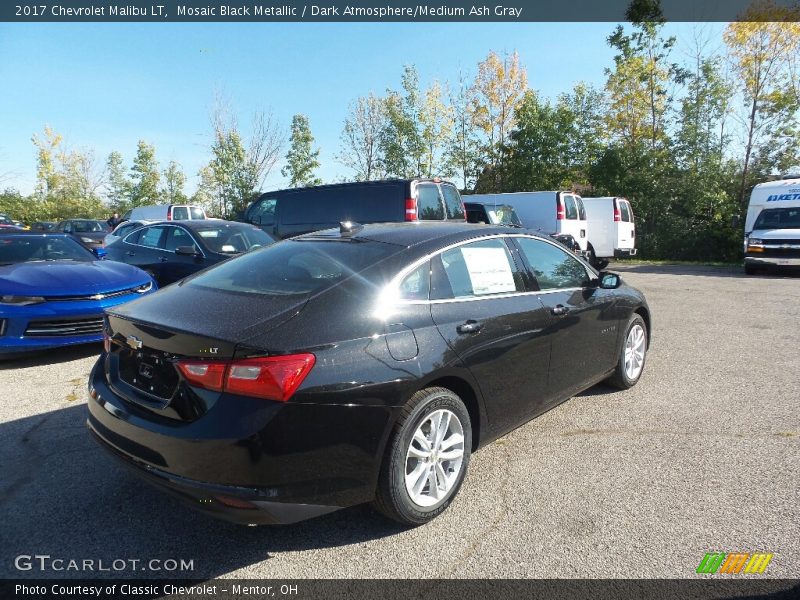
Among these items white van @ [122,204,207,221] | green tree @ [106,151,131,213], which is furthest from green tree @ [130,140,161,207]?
white van @ [122,204,207,221]

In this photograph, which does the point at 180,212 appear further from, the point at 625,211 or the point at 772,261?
the point at 772,261

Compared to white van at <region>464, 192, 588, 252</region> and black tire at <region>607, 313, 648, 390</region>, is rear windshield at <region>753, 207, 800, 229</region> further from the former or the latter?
black tire at <region>607, 313, 648, 390</region>

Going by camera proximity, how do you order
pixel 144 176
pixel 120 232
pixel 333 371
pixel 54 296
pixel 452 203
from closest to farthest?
pixel 333 371, pixel 54 296, pixel 452 203, pixel 120 232, pixel 144 176

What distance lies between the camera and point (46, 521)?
265 centimetres

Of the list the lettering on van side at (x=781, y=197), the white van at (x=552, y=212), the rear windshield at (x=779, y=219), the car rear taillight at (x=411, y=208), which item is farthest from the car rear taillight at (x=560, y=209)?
the car rear taillight at (x=411, y=208)

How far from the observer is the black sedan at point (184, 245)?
768 centimetres

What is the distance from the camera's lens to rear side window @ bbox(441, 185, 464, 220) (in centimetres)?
1062

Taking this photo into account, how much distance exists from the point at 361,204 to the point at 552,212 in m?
Answer: 7.15

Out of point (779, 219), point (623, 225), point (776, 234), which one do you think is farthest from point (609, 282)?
point (623, 225)

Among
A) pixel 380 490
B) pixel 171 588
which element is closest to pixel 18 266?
pixel 171 588

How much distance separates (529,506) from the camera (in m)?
2.86

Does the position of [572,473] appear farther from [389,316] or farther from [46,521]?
[46,521]

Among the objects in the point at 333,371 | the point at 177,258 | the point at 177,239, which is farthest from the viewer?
the point at 177,239

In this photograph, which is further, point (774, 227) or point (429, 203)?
point (774, 227)
